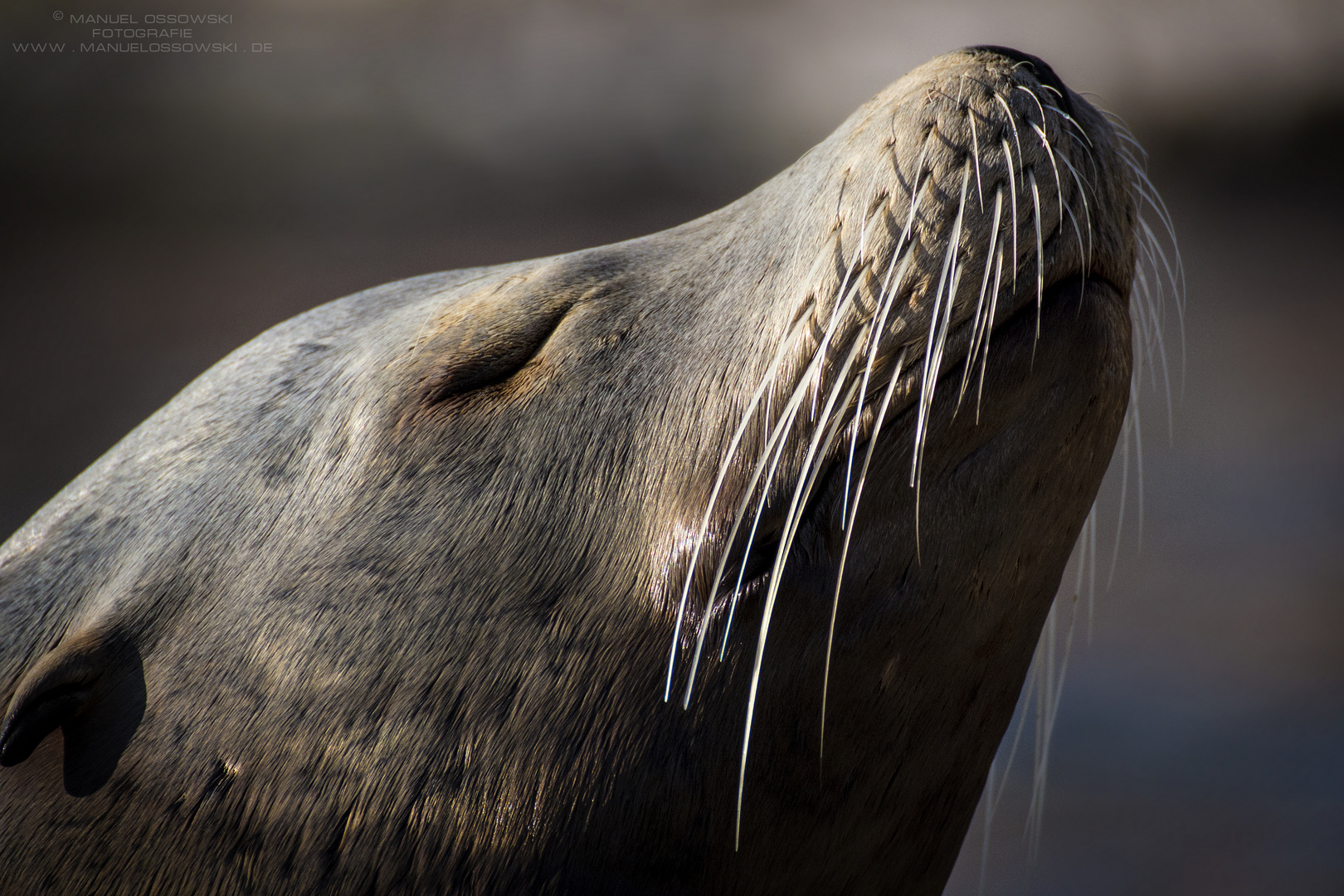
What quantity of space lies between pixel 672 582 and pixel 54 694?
0.78m

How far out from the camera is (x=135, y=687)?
46.9 inches

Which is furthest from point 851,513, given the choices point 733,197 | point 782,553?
point 733,197

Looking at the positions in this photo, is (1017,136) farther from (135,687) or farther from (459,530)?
(135,687)

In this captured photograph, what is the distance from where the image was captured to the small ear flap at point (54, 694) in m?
1.17

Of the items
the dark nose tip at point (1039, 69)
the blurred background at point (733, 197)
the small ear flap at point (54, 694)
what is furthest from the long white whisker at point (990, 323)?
the blurred background at point (733, 197)

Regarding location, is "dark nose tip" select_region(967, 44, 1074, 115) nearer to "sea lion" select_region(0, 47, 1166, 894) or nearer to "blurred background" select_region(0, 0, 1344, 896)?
"sea lion" select_region(0, 47, 1166, 894)

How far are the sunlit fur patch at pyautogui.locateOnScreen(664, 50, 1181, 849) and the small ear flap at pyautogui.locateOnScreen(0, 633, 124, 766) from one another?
2.40 feet

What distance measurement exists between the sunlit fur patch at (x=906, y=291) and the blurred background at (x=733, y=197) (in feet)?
8.82

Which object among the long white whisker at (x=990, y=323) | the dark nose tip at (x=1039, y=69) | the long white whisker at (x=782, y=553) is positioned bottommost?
the long white whisker at (x=782, y=553)

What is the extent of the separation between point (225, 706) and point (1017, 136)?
1.11 meters

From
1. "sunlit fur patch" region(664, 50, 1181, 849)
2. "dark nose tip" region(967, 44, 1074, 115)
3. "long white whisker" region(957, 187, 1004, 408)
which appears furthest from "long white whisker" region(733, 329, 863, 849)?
"dark nose tip" region(967, 44, 1074, 115)

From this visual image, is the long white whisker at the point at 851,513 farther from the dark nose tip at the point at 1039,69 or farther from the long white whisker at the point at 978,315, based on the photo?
the dark nose tip at the point at 1039,69

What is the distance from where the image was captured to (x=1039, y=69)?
1139 mm

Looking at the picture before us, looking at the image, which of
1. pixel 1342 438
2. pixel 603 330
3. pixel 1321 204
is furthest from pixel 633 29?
pixel 603 330
